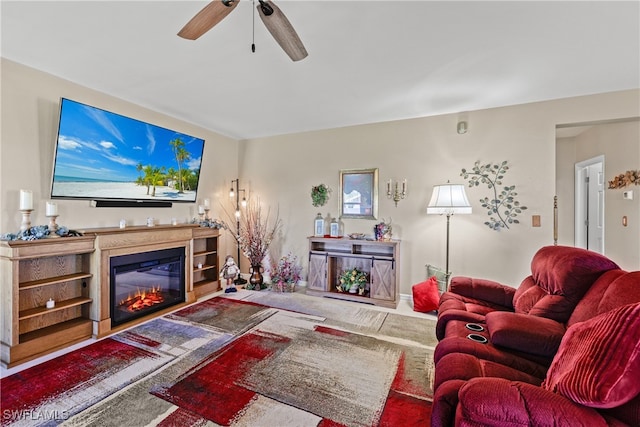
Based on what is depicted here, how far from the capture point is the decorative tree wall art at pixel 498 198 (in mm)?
3389

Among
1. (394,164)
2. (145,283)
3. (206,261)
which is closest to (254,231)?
(206,261)

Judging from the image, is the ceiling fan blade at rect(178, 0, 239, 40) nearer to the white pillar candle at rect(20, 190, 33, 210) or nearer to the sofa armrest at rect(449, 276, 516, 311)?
the white pillar candle at rect(20, 190, 33, 210)

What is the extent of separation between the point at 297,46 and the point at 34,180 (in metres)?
2.87

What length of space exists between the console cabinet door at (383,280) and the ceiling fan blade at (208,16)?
3.13m

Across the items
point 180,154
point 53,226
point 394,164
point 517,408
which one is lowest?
point 517,408

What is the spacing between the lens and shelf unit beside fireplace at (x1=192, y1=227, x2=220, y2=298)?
4082 mm

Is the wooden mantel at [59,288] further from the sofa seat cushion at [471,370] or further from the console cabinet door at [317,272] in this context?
the sofa seat cushion at [471,370]

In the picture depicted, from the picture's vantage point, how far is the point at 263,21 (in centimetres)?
150

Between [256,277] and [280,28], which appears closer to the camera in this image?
[280,28]

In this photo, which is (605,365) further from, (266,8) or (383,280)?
(383,280)

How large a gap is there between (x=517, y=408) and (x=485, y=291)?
1.72 metres

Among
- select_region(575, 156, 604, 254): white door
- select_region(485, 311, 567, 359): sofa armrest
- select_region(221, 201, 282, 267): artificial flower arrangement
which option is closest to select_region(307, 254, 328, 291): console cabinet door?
select_region(221, 201, 282, 267): artificial flower arrangement

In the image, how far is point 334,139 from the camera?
4375 millimetres

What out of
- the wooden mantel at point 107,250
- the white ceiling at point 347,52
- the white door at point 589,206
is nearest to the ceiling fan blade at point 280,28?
the white ceiling at point 347,52
